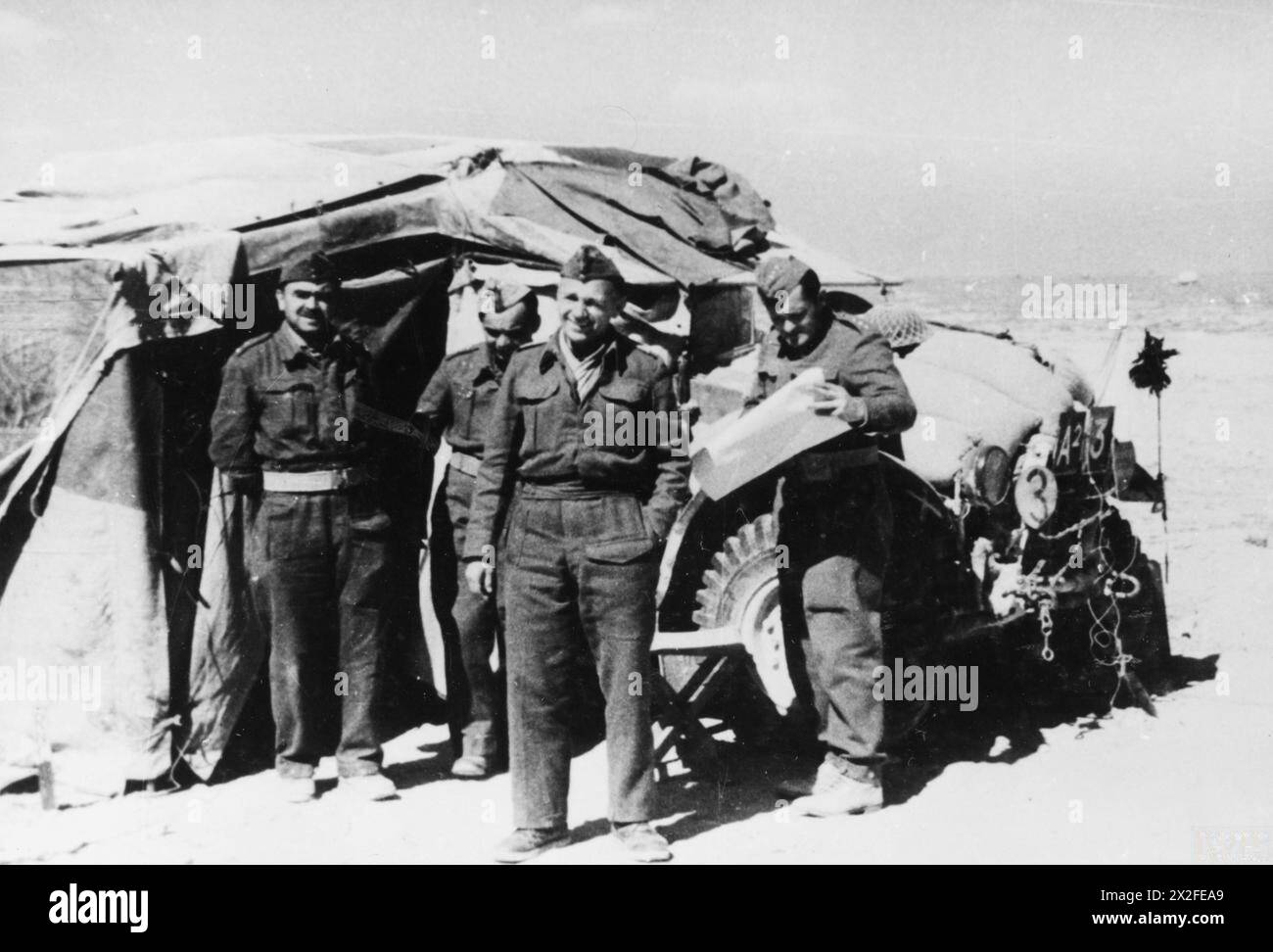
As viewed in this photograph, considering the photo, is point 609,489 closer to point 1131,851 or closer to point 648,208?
point 1131,851

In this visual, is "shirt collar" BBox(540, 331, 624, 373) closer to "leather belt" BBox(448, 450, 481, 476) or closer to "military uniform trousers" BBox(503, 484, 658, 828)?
"military uniform trousers" BBox(503, 484, 658, 828)

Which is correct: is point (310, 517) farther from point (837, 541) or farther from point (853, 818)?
point (853, 818)

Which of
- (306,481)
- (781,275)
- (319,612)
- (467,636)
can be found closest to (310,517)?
(306,481)

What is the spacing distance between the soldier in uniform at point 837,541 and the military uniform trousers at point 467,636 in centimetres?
138

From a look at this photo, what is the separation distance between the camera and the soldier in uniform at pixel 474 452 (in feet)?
20.0

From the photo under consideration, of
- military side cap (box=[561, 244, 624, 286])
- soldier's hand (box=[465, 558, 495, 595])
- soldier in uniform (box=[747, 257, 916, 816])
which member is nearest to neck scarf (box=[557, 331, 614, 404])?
military side cap (box=[561, 244, 624, 286])

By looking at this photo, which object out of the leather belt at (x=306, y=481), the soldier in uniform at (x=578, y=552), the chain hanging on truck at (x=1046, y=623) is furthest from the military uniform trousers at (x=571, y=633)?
the chain hanging on truck at (x=1046, y=623)

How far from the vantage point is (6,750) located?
5.96m

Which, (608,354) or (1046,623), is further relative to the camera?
(1046,623)

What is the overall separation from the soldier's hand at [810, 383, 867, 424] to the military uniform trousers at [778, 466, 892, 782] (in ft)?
1.29

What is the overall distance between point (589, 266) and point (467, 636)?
194cm

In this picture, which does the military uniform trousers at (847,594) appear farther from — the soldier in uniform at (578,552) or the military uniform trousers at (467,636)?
the military uniform trousers at (467,636)

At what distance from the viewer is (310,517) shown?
18.9 feet

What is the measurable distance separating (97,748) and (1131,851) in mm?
4163
